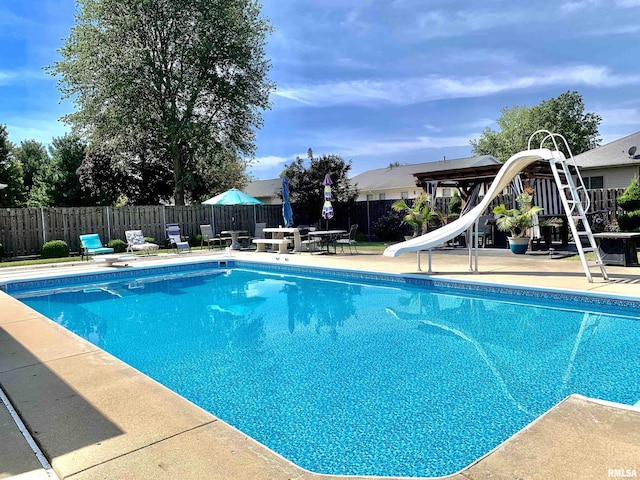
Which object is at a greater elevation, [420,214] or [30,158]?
[30,158]

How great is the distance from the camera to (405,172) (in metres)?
31.0

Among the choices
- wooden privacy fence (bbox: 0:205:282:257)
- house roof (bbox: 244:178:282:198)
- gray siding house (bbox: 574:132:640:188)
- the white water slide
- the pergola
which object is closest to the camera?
the white water slide

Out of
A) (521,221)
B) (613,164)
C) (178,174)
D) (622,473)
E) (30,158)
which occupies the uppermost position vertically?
(30,158)

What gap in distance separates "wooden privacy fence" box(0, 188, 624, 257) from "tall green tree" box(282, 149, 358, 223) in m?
0.40

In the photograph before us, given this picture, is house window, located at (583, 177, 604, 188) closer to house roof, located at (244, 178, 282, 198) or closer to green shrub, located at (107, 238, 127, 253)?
green shrub, located at (107, 238, 127, 253)

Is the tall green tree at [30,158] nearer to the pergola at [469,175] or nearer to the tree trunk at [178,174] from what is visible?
the tree trunk at [178,174]

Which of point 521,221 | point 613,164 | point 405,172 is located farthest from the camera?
point 405,172

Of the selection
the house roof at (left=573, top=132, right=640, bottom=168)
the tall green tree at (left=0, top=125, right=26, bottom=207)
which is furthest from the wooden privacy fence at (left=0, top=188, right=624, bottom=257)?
the tall green tree at (left=0, top=125, right=26, bottom=207)

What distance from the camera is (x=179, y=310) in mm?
7648

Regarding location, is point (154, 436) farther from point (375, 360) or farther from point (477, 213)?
point (477, 213)

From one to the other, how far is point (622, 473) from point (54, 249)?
16.3 meters

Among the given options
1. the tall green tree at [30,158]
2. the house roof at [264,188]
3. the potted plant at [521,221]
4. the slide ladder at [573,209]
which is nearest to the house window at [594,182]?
the potted plant at [521,221]

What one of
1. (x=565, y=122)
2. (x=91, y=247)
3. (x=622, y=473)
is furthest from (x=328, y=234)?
(x=565, y=122)

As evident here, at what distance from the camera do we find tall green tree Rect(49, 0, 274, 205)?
18.5m
